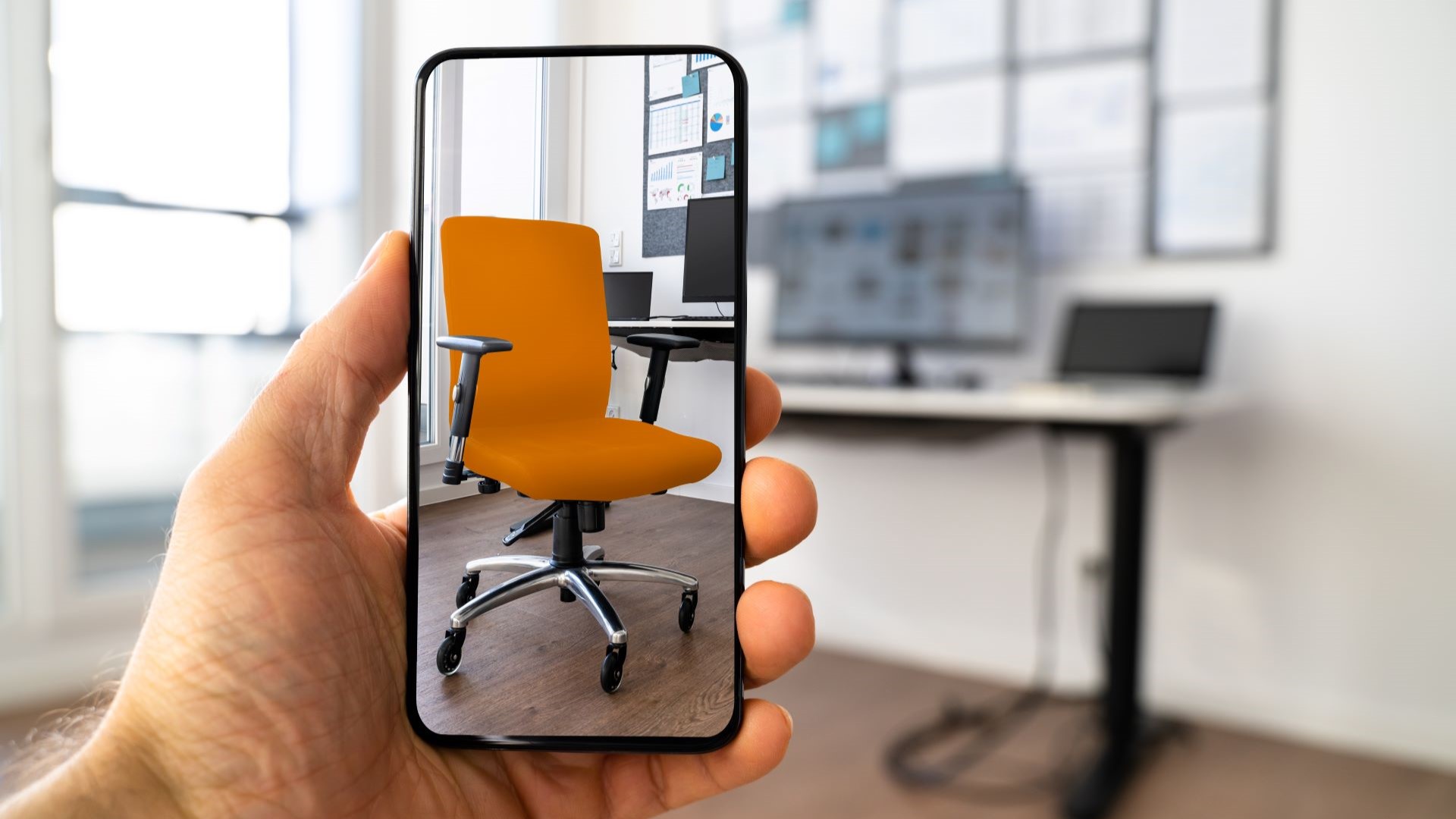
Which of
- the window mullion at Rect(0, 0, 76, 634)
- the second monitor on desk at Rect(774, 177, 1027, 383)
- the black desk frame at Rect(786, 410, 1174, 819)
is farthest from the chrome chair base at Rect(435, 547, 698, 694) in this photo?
the window mullion at Rect(0, 0, 76, 634)

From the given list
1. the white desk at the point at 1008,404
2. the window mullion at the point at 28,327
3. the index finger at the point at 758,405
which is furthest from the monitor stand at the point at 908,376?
the window mullion at the point at 28,327

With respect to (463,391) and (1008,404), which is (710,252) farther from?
(1008,404)

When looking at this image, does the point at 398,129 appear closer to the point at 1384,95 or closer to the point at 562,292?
the point at 562,292

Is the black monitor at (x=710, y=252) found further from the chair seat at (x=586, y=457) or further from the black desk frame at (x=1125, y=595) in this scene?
the black desk frame at (x=1125, y=595)

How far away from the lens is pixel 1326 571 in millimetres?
1832

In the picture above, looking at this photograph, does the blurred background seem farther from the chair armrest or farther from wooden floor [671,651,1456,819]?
the chair armrest

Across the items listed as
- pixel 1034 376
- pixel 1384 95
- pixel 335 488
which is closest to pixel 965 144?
pixel 1034 376

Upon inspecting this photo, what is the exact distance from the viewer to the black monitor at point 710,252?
1.83ft

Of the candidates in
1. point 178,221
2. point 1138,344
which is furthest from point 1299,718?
point 178,221

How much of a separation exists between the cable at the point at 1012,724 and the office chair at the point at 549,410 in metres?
1.24

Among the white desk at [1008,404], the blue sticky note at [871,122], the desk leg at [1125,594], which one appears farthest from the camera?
the blue sticky note at [871,122]

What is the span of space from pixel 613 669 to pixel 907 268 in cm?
170

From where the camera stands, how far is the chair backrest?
56 cm

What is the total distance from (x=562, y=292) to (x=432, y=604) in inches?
8.7
